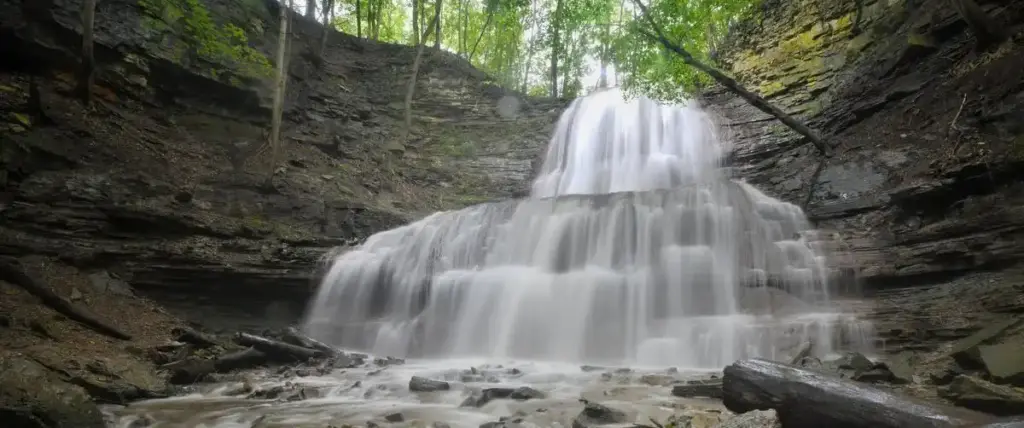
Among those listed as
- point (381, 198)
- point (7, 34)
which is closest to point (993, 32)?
point (381, 198)

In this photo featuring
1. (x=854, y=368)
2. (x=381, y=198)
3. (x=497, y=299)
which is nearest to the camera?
(x=854, y=368)

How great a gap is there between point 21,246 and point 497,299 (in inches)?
289

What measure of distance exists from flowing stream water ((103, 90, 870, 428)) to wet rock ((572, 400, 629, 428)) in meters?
0.23

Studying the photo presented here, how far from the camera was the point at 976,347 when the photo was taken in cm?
504

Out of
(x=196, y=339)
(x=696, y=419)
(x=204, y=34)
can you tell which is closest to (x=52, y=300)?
(x=196, y=339)

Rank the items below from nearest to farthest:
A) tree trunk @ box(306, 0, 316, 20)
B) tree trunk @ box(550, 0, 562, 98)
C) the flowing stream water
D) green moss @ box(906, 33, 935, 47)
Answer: the flowing stream water, green moss @ box(906, 33, 935, 47), tree trunk @ box(306, 0, 316, 20), tree trunk @ box(550, 0, 562, 98)

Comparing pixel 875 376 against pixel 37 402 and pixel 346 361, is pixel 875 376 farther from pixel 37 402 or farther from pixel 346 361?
pixel 37 402

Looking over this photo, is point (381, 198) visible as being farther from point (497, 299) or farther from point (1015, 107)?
point (1015, 107)

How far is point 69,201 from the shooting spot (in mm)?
9320

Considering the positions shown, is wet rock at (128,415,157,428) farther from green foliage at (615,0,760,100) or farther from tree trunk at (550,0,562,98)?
tree trunk at (550,0,562,98)

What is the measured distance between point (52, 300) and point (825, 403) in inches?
360

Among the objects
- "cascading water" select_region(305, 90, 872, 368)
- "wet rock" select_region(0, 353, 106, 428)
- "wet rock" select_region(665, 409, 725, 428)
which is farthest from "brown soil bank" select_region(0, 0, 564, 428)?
"wet rock" select_region(665, 409, 725, 428)

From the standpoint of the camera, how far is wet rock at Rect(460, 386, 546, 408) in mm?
5672

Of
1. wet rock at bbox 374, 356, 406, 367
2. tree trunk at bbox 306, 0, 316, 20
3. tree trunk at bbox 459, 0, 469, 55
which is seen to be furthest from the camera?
tree trunk at bbox 459, 0, 469, 55
